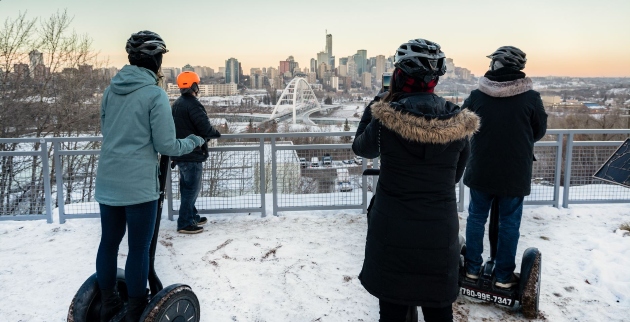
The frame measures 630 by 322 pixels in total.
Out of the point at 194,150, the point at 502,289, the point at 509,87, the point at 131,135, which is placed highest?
the point at 509,87

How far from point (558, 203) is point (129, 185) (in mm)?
6107

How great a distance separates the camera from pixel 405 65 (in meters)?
2.20

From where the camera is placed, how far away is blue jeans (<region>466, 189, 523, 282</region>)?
348 cm

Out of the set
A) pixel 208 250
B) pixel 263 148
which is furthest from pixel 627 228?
pixel 208 250

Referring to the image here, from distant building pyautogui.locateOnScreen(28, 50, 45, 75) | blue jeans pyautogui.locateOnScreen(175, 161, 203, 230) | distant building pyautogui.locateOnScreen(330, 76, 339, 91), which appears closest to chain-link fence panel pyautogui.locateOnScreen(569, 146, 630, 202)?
blue jeans pyautogui.locateOnScreen(175, 161, 203, 230)

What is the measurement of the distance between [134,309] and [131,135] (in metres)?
1.04

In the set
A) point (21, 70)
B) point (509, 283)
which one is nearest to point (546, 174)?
point (509, 283)

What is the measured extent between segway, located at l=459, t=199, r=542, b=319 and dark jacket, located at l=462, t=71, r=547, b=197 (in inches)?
11.4

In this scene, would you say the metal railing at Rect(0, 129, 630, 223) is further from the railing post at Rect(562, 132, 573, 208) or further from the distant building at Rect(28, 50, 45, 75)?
the distant building at Rect(28, 50, 45, 75)

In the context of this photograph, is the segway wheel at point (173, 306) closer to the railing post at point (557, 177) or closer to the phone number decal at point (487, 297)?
the phone number decal at point (487, 297)

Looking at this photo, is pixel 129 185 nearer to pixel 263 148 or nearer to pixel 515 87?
pixel 515 87

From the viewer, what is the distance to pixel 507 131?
332 cm

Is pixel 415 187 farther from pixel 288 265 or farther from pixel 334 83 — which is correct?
pixel 334 83

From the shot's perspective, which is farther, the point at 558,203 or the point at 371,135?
the point at 558,203
